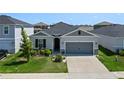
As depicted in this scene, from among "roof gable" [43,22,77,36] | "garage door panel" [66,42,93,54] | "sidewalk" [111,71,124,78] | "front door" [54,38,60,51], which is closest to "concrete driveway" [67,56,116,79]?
"sidewalk" [111,71,124,78]

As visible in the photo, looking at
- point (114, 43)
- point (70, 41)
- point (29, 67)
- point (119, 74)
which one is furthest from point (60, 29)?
point (119, 74)

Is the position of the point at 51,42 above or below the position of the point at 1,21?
below

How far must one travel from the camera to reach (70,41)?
26.9 m

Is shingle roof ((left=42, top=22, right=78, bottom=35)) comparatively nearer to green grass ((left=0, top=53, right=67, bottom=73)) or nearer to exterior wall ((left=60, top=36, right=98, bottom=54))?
exterior wall ((left=60, top=36, right=98, bottom=54))

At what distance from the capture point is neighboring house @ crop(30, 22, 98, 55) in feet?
87.5

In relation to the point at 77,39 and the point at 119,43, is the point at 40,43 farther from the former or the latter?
the point at 119,43

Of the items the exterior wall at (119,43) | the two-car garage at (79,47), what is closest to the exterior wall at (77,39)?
the two-car garage at (79,47)

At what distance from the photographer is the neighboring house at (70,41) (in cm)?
2666

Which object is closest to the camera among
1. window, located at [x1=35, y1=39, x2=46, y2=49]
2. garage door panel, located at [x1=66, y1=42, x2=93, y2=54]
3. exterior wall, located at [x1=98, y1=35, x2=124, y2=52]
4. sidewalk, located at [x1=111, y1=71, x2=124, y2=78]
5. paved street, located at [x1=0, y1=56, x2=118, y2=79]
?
sidewalk, located at [x1=111, y1=71, x2=124, y2=78]

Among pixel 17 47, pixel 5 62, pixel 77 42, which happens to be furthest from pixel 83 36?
pixel 5 62

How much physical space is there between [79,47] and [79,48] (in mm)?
111
